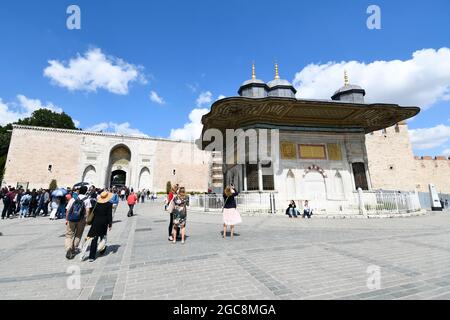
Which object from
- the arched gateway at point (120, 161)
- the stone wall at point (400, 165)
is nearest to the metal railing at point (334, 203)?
the stone wall at point (400, 165)

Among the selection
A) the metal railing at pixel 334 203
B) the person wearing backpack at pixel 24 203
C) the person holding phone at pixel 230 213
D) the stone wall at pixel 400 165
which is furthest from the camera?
the stone wall at pixel 400 165

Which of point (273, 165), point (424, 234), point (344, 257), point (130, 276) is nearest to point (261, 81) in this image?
point (273, 165)

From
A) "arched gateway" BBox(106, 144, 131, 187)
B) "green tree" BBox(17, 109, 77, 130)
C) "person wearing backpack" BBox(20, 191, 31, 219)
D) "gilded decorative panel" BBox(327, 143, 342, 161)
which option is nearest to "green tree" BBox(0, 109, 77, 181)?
"green tree" BBox(17, 109, 77, 130)

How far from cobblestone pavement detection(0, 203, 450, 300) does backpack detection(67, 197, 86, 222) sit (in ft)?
2.86

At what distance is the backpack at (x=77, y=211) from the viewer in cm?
473

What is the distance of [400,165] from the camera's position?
118ft

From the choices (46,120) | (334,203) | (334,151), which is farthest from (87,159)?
(334,203)

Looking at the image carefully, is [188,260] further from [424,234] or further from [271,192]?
[271,192]

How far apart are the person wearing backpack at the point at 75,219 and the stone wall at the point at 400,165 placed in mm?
40925

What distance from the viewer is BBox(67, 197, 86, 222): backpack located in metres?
4.73

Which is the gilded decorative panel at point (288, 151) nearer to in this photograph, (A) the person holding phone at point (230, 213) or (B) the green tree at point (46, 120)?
(A) the person holding phone at point (230, 213)

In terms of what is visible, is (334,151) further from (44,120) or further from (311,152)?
(44,120)

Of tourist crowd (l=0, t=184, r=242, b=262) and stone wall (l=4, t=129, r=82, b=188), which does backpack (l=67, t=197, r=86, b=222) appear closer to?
tourist crowd (l=0, t=184, r=242, b=262)

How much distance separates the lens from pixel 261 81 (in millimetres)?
16703
